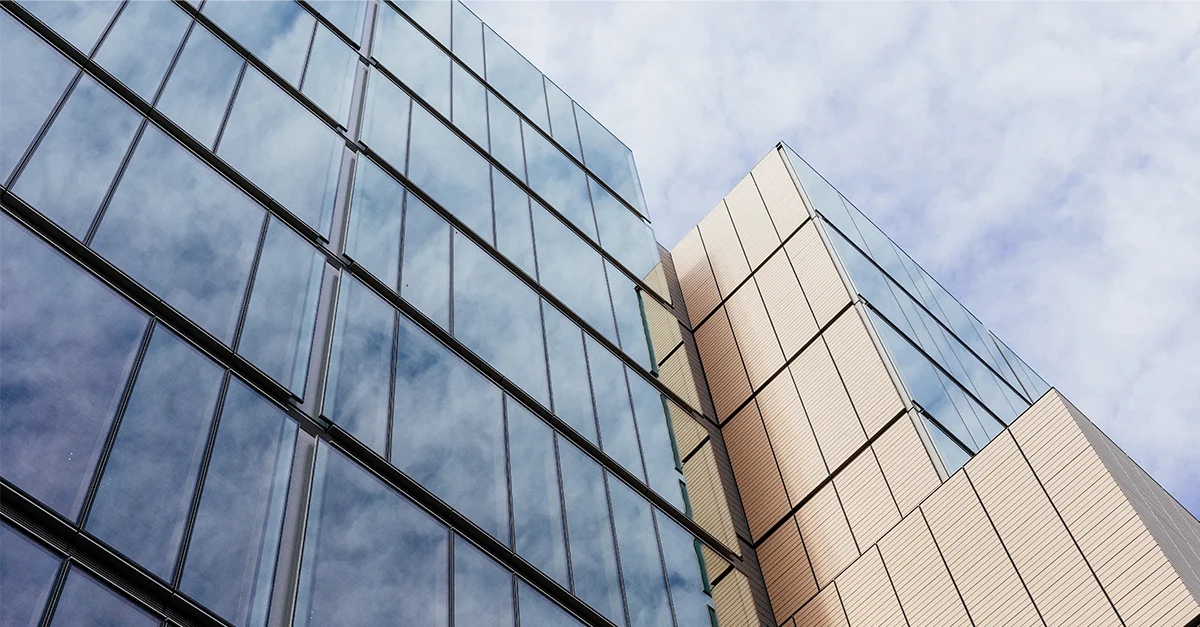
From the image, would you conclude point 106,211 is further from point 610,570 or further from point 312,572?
point 610,570

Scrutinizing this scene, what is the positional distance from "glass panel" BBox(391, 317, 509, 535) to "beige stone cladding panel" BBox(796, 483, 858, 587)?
6173mm

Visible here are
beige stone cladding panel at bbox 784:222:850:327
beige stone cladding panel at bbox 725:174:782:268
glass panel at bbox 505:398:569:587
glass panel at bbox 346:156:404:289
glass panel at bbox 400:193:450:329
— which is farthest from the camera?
beige stone cladding panel at bbox 725:174:782:268

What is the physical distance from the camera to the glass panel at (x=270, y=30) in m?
18.4

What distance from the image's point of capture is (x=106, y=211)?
12664 mm

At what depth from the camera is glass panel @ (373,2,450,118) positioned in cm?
2339

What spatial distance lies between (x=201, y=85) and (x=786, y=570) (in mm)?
11815

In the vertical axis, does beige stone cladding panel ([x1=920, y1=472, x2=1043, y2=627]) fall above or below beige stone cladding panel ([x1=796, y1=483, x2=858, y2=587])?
below

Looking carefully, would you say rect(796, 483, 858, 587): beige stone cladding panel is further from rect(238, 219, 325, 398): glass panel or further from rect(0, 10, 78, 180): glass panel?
rect(0, 10, 78, 180): glass panel

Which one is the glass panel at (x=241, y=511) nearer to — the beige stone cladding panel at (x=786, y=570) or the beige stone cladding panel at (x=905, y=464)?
the beige stone cladding panel at (x=786, y=570)

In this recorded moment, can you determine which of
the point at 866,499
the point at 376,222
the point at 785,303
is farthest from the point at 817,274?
the point at 376,222

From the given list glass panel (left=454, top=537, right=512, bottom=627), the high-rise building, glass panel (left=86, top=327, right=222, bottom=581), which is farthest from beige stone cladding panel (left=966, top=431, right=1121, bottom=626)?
glass panel (left=86, top=327, right=222, bottom=581)

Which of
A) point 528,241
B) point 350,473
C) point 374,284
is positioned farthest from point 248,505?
point 528,241

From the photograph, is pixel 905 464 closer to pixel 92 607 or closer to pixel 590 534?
pixel 590 534

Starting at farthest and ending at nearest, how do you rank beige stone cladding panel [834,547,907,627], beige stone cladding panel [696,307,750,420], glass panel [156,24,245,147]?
beige stone cladding panel [696,307,750,420]
beige stone cladding panel [834,547,907,627]
glass panel [156,24,245,147]
